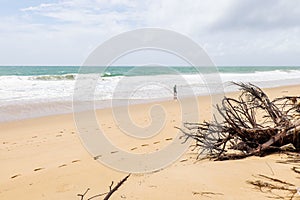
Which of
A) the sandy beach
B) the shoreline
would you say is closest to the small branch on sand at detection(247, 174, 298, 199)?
the sandy beach

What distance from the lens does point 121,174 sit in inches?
148

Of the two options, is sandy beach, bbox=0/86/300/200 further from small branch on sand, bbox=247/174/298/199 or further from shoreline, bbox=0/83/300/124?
shoreline, bbox=0/83/300/124

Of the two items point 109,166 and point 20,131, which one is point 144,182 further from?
point 20,131

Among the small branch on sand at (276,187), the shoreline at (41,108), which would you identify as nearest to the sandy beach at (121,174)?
the small branch on sand at (276,187)

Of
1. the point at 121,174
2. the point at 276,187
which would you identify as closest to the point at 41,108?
the point at 121,174

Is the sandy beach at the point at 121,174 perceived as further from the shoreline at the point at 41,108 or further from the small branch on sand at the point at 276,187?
the shoreline at the point at 41,108

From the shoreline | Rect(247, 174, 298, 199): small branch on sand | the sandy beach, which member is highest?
Rect(247, 174, 298, 199): small branch on sand

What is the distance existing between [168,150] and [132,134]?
83.2 inches

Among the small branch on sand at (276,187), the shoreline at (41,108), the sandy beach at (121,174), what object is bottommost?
the shoreline at (41,108)

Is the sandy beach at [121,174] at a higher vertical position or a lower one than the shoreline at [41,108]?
higher

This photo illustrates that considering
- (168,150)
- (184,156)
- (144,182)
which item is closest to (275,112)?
(184,156)

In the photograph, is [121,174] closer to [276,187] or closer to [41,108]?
[276,187]

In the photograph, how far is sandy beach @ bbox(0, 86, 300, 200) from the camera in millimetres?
2713

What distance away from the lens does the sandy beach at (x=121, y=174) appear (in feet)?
8.90
